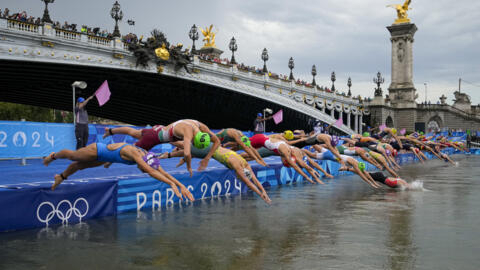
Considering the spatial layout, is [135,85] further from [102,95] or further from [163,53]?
[102,95]

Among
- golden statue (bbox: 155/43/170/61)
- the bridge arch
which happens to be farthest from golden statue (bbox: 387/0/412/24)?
golden statue (bbox: 155/43/170/61)

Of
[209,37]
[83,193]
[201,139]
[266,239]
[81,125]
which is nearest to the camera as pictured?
[266,239]

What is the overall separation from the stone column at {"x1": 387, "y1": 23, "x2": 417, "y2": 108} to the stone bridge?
15.7 m

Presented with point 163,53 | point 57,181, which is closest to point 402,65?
point 163,53

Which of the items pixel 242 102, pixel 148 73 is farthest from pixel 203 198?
pixel 242 102

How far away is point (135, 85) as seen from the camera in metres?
55.2

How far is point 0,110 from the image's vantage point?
10212 centimetres

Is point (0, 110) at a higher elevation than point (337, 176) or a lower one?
higher

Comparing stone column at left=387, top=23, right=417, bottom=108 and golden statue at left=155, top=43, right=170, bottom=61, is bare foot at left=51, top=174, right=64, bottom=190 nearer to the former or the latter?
golden statue at left=155, top=43, right=170, bottom=61

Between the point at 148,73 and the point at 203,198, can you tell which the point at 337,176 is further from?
the point at 148,73

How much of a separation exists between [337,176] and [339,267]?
1940cm

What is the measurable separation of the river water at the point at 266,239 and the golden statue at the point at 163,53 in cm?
3663

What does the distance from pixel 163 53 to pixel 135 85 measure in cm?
756

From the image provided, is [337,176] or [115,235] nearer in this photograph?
[115,235]
